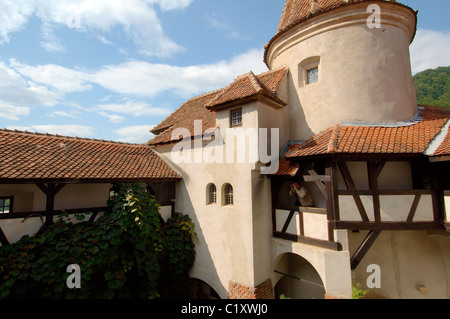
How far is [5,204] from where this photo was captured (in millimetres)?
Result: 7836

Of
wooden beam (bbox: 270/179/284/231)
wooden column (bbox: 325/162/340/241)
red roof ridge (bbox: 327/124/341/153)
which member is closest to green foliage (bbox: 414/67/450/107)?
red roof ridge (bbox: 327/124/341/153)

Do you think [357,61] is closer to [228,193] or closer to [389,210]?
[389,210]

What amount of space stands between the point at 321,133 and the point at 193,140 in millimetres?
4824

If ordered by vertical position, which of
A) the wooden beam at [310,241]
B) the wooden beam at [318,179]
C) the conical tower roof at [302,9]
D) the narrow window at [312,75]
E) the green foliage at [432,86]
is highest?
the green foliage at [432,86]

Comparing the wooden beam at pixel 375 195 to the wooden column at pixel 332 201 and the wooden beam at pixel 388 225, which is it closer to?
the wooden beam at pixel 388 225

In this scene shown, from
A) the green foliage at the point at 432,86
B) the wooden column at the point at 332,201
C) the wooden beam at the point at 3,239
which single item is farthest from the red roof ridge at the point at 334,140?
the green foliage at the point at 432,86

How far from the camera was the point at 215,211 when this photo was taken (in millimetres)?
8797

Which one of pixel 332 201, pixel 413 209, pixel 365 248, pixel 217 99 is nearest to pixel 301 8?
pixel 217 99

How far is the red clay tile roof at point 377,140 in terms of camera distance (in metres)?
6.30

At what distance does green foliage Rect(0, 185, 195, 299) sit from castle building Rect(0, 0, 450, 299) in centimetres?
82

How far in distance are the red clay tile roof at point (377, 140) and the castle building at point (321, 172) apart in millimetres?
51

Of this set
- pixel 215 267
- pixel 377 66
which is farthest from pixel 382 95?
pixel 215 267

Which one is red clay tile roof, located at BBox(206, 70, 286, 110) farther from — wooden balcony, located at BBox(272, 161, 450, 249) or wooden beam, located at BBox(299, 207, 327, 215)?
wooden beam, located at BBox(299, 207, 327, 215)
